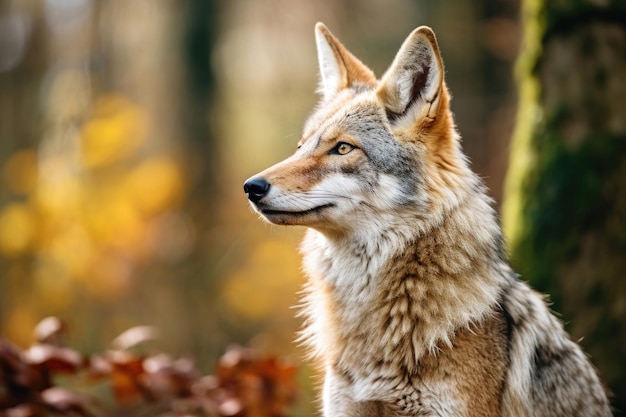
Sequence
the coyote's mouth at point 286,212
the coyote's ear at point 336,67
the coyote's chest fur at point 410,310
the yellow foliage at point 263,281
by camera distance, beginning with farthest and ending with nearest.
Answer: the yellow foliage at point 263,281
the coyote's ear at point 336,67
the coyote's mouth at point 286,212
the coyote's chest fur at point 410,310

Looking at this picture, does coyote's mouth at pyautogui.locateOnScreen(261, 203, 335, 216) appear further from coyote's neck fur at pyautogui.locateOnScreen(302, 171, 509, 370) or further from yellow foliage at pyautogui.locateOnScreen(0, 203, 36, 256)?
yellow foliage at pyautogui.locateOnScreen(0, 203, 36, 256)

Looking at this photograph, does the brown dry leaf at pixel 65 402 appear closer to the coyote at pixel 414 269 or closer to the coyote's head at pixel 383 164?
the coyote at pixel 414 269

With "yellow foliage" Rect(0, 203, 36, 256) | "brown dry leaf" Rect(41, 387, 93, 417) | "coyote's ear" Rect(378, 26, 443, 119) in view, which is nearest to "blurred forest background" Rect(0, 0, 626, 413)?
"yellow foliage" Rect(0, 203, 36, 256)

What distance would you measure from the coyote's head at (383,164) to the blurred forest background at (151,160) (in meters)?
6.95

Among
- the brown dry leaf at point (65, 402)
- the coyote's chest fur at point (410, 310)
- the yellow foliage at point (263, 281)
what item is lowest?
the coyote's chest fur at point (410, 310)

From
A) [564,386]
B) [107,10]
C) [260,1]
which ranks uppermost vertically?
[107,10]

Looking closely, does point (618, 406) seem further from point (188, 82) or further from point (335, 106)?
point (188, 82)

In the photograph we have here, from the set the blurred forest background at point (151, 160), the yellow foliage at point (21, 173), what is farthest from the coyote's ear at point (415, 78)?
the yellow foliage at point (21, 173)

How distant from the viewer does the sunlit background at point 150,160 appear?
11.7 metres

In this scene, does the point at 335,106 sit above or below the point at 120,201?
below

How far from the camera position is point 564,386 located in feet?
13.3

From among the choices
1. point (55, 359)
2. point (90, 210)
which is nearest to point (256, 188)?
point (55, 359)

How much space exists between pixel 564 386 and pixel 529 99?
266cm

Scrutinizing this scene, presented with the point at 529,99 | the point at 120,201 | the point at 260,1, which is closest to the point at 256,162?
the point at 260,1
